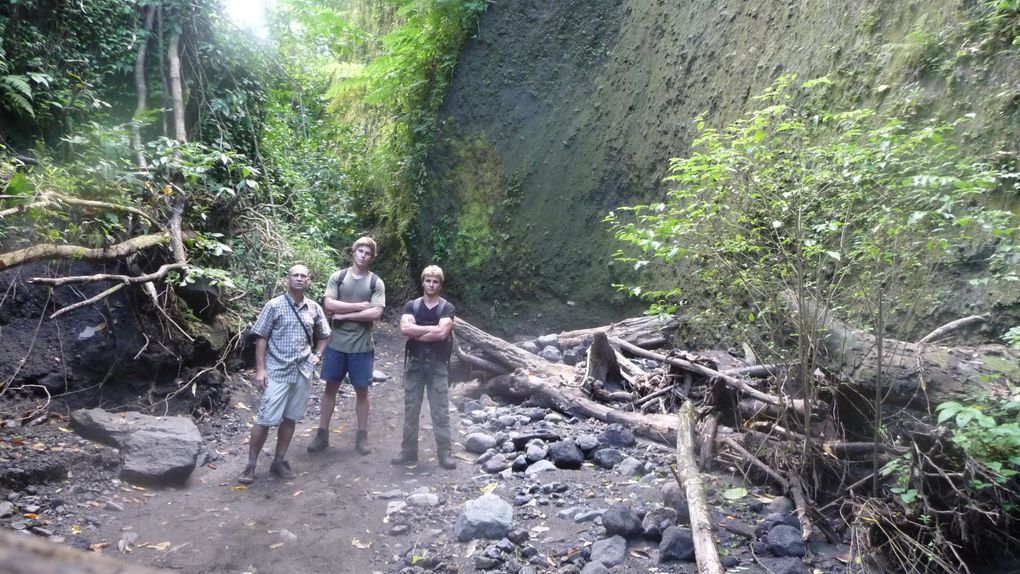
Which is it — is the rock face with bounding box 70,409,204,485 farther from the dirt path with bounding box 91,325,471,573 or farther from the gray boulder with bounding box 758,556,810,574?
the gray boulder with bounding box 758,556,810,574

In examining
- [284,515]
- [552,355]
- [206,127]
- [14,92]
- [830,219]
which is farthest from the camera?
[552,355]

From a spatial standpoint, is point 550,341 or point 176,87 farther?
point 550,341

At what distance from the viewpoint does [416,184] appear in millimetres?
14141

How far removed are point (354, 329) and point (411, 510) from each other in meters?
1.97

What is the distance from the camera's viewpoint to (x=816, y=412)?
4.80 meters

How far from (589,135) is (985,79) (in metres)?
7.31

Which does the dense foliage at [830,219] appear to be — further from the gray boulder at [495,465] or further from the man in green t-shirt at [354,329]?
the man in green t-shirt at [354,329]

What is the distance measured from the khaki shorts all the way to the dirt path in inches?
23.3

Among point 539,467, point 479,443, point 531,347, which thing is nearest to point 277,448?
point 479,443

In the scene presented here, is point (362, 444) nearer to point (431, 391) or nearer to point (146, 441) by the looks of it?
point (431, 391)

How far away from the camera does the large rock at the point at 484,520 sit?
461 cm

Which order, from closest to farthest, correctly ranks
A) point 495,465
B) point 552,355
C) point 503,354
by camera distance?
1. point 495,465
2. point 503,354
3. point 552,355

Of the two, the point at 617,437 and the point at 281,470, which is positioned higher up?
the point at 617,437

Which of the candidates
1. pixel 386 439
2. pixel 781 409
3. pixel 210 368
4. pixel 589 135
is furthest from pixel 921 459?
pixel 589 135
